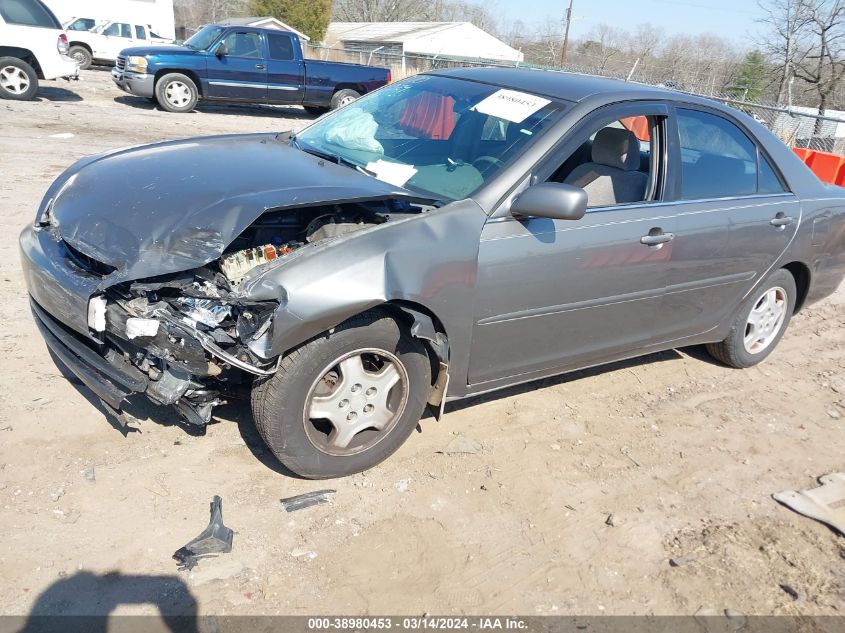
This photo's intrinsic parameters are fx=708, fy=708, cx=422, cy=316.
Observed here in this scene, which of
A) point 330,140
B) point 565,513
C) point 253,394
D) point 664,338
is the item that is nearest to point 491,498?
point 565,513

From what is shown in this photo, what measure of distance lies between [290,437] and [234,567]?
592mm

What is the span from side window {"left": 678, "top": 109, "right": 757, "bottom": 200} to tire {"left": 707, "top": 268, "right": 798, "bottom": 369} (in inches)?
30.2

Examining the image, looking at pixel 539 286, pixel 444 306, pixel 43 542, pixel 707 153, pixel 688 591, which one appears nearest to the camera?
pixel 43 542

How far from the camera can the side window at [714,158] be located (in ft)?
13.8

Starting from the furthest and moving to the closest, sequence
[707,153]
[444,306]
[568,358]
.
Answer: [707,153], [568,358], [444,306]

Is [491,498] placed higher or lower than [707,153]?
lower

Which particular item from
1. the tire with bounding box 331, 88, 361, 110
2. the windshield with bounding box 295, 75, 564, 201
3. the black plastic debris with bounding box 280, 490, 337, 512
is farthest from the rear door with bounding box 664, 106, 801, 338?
the tire with bounding box 331, 88, 361, 110

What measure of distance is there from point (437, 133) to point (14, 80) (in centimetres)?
1222

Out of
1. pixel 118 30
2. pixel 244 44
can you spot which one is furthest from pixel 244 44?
pixel 118 30

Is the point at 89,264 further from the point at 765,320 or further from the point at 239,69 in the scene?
the point at 239,69

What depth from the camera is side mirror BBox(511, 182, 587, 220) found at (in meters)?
3.26

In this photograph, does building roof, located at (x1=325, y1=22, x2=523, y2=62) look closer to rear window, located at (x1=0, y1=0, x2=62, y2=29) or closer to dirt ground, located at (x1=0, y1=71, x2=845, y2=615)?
rear window, located at (x1=0, y1=0, x2=62, y2=29)

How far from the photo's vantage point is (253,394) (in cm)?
311

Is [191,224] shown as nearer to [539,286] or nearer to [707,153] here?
[539,286]
